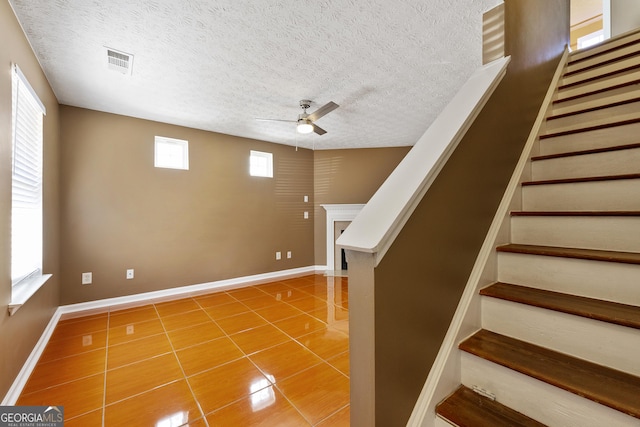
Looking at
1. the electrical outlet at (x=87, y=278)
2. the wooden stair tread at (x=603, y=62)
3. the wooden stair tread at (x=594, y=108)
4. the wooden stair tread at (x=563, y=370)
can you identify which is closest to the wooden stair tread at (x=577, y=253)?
the wooden stair tread at (x=563, y=370)

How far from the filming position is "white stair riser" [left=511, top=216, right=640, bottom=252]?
45.2 inches

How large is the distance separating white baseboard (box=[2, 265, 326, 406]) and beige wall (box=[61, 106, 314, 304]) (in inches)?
3.1

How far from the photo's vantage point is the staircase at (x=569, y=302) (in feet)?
2.87

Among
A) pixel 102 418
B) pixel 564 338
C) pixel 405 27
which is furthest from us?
pixel 405 27

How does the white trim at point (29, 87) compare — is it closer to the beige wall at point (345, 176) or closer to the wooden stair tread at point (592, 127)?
the wooden stair tread at point (592, 127)

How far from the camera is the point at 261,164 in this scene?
15.6ft

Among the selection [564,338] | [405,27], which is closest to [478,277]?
[564,338]

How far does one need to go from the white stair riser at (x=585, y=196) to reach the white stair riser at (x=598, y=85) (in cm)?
101

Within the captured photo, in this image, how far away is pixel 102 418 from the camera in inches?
58.9

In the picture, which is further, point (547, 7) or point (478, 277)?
point (547, 7)

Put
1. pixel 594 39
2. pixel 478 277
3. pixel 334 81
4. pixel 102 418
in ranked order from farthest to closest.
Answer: pixel 594 39
pixel 334 81
pixel 102 418
pixel 478 277

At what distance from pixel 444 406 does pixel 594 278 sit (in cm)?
80

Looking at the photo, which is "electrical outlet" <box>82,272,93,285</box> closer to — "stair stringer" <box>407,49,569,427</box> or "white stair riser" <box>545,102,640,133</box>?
"stair stringer" <box>407,49,569,427</box>

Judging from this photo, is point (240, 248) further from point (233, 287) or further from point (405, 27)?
point (405, 27)
